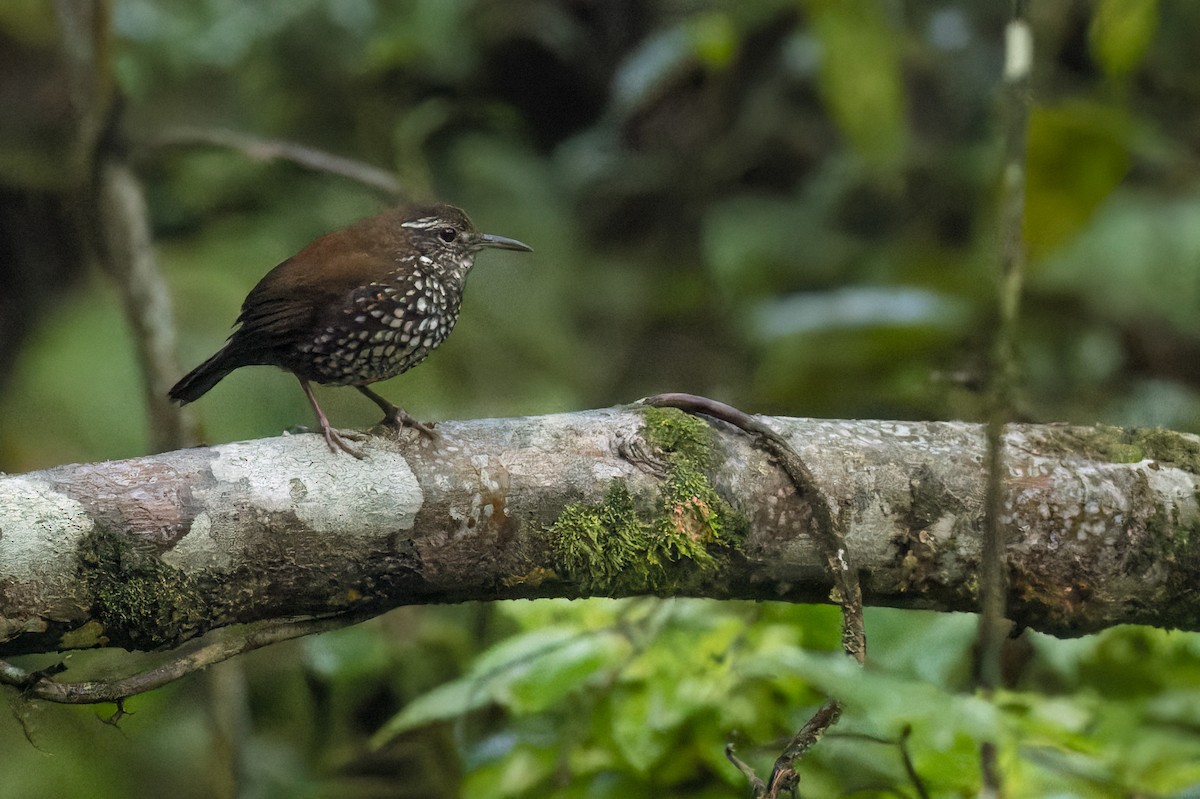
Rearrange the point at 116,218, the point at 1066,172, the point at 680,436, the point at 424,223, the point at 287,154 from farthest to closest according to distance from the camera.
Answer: the point at 1066,172
the point at 116,218
the point at 287,154
the point at 424,223
the point at 680,436

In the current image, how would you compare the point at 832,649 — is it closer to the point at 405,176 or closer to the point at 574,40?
the point at 405,176

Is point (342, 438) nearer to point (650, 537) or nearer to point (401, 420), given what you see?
point (401, 420)

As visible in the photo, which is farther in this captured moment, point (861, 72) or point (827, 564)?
point (861, 72)

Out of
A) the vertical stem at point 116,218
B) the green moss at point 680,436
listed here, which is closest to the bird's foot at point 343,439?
the green moss at point 680,436

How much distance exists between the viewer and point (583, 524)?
1.94 m

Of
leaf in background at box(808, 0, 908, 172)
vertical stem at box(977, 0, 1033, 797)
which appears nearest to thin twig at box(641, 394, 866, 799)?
vertical stem at box(977, 0, 1033, 797)

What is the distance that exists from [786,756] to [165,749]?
3.19 metres

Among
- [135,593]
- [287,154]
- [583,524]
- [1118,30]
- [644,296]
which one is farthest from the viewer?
[644,296]

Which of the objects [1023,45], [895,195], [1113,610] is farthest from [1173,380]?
[1023,45]

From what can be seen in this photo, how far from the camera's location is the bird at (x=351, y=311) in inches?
89.0

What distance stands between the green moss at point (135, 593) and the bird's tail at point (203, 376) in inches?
23.2

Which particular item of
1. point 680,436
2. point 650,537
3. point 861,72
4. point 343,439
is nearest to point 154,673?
point 343,439

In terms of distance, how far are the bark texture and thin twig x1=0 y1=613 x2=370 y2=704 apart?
26 mm

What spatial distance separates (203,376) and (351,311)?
33cm
